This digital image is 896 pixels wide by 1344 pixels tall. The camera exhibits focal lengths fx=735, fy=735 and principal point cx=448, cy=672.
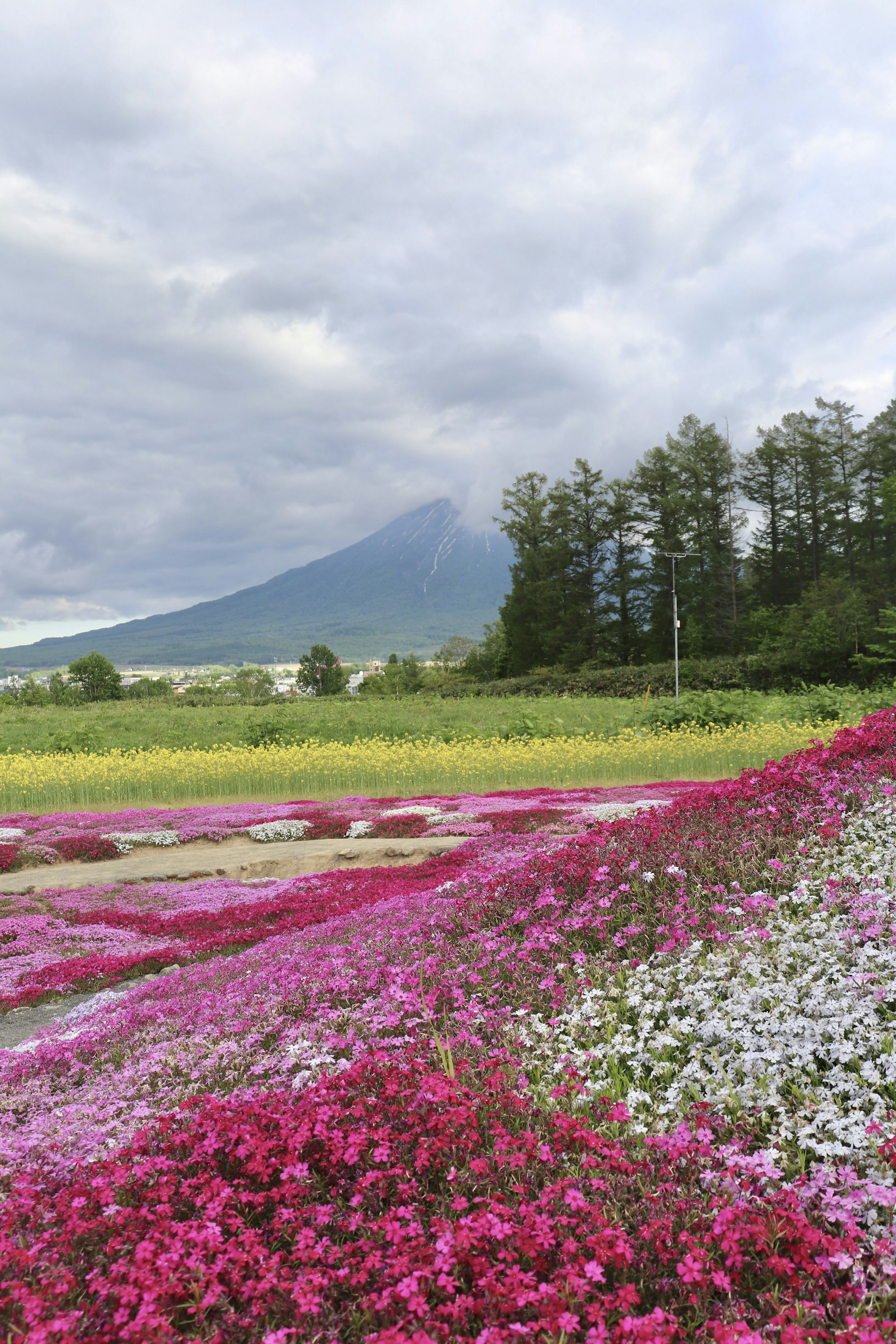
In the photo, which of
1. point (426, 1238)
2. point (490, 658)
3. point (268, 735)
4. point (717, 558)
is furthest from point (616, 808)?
point (490, 658)

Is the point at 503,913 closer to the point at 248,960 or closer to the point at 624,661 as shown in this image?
the point at 248,960

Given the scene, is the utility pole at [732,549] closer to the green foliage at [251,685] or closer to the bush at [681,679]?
the bush at [681,679]

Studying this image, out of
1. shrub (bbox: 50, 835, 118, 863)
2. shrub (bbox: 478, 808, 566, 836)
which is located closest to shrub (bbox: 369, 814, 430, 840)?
shrub (bbox: 478, 808, 566, 836)

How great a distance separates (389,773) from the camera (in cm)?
1789

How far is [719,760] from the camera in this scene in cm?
1770

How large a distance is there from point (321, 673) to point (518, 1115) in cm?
9008

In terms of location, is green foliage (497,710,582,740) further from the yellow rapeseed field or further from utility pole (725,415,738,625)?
utility pole (725,415,738,625)

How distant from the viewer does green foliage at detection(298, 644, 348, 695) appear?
92.5 m

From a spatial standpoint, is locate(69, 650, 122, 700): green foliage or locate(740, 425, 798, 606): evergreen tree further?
locate(69, 650, 122, 700): green foliage

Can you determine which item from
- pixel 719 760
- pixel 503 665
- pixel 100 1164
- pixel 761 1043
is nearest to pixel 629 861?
pixel 761 1043

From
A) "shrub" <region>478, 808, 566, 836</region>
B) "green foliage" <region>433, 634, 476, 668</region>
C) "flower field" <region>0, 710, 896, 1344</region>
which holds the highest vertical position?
"green foliage" <region>433, 634, 476, 668</region>

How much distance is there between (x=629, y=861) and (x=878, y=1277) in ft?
10.5

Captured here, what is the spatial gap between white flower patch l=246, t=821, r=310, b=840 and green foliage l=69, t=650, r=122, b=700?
236ft

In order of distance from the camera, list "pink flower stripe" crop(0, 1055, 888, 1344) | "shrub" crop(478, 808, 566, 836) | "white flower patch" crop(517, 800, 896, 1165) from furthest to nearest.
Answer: "shrub" crop(478, 808, 566, 836) → "white flower patch" crop(517, 800, 896, 1165) → "pink flower stripe" crop(0, 1055, 888, 1344)
